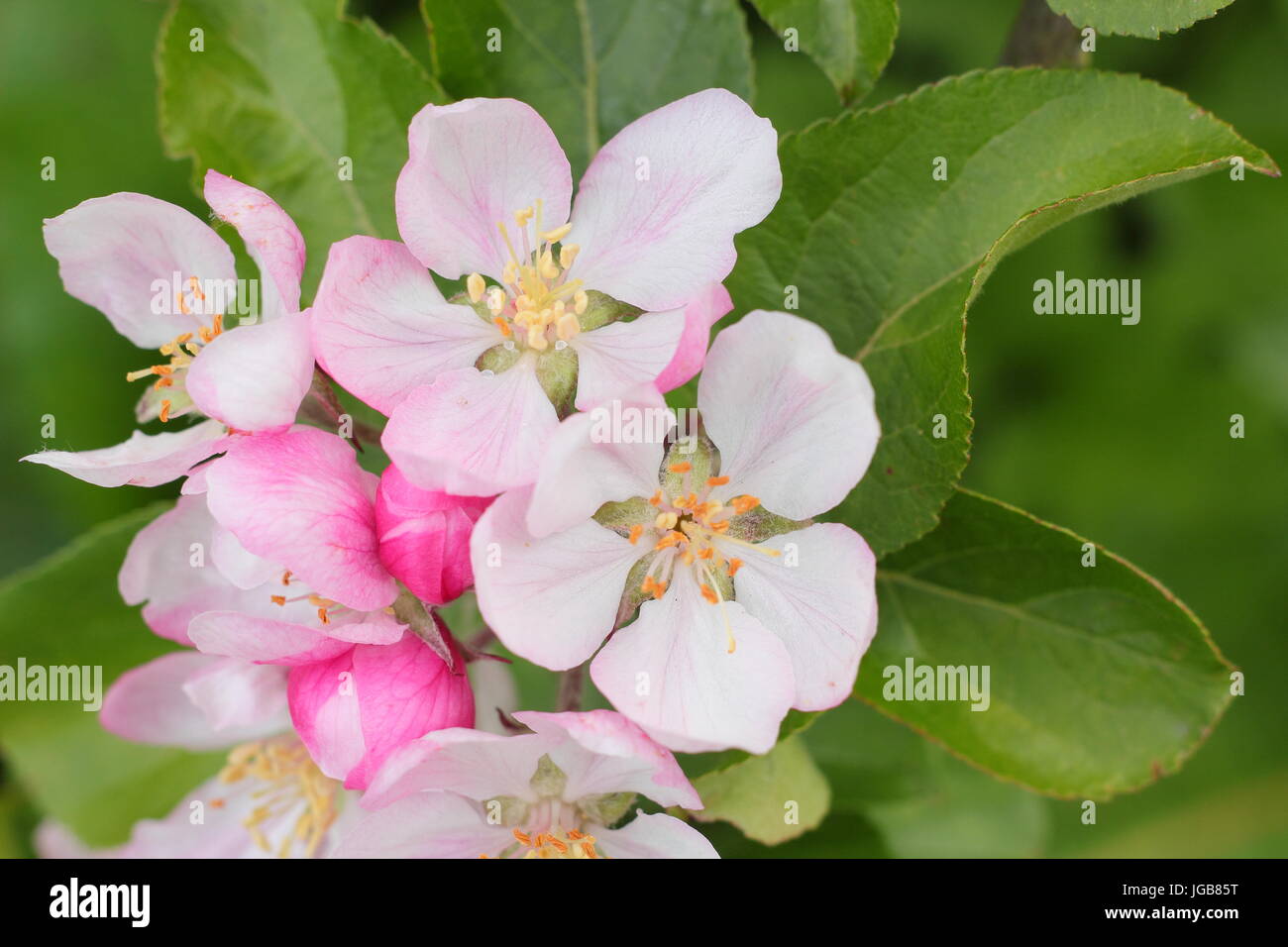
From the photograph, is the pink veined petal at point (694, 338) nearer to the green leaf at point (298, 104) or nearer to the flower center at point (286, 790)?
the green leaf at point (298, 104)

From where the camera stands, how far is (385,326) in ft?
4.56

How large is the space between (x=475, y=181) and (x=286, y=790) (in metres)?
0.97

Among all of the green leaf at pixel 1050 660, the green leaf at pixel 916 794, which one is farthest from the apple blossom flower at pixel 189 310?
the green leaf at pixel 916 794

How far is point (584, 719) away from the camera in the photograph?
1.25 meters

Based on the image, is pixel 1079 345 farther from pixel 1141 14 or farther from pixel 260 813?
pixel 260 813

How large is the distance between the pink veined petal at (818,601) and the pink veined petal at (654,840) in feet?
0.65

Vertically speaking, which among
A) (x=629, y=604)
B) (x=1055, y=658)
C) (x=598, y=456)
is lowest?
(x=1055, y=658)

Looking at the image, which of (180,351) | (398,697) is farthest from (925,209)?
(180,351)

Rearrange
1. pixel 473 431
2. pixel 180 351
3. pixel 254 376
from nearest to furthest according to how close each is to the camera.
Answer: pixel 254 376 → pixel 473 431 → pixel 180 351

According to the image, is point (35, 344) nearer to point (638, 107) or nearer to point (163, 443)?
point (163, 443)

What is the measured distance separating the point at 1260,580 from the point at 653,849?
2152 millimetres

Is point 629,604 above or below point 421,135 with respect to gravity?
below

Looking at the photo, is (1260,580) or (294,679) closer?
(294,679)
